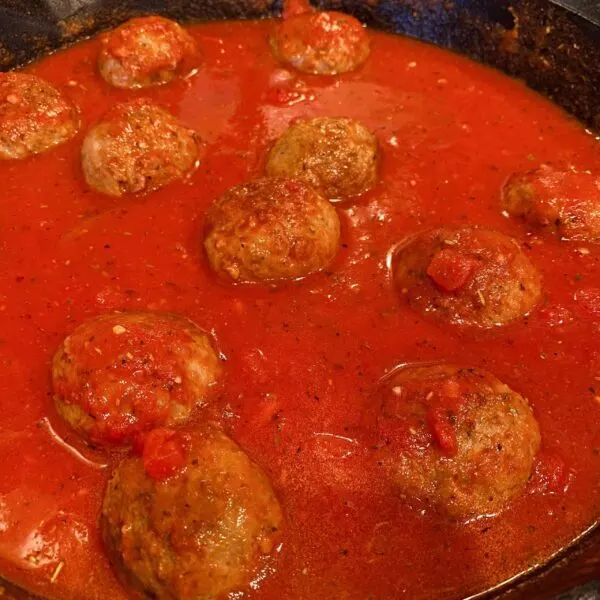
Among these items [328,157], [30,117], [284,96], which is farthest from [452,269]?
[30,117]

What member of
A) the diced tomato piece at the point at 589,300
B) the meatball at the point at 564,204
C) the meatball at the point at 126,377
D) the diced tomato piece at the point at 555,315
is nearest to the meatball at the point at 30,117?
the meatball at the point at 126,377

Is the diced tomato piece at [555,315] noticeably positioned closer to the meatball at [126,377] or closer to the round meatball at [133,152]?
the meatball at [126,377]

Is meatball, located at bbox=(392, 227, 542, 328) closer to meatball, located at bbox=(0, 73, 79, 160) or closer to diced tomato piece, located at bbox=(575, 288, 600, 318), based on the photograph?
diced tomato piece, located at bbox=(575, 288, 600, 318)

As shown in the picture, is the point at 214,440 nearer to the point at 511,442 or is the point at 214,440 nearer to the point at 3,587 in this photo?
the point at 3,587

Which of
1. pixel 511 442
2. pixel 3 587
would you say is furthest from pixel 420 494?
pixel 3 587

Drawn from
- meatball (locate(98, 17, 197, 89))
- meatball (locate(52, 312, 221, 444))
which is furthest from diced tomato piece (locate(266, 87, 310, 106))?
meatball (locate(52, 312, 221, 444))

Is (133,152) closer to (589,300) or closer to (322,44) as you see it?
(322,44)
